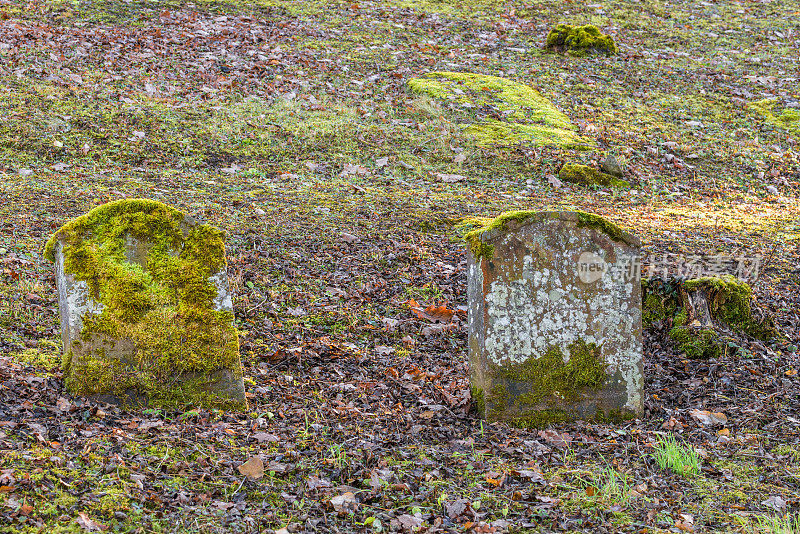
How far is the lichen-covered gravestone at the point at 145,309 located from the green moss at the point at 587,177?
623 cm

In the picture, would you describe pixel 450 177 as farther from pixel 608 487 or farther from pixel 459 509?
pixel 459 509

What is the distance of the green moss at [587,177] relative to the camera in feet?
31.3

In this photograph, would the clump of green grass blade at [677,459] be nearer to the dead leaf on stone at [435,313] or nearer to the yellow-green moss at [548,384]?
the yellow-green moss at [548,384]

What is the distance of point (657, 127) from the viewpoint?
11.2m

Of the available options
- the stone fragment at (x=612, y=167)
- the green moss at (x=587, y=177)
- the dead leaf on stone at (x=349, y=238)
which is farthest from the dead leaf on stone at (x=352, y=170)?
the stone fragment at (x=612, y=167)

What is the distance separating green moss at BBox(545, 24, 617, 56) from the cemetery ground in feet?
1.27

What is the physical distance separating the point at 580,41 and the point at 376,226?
27.3 ft

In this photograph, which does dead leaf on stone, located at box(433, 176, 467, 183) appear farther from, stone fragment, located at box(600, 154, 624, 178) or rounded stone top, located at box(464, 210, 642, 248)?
rounded stone top, located at box(464, 210, 642, 248)

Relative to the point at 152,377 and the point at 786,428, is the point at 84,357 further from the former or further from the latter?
the point at 786,428

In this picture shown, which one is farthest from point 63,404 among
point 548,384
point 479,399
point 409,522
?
point 548,384

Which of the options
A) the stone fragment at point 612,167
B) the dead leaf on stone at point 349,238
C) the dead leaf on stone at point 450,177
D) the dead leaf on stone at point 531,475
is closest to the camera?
the dead leaf on stone at point 531,475

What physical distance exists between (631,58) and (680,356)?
32.2ft

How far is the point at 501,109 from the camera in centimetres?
1130

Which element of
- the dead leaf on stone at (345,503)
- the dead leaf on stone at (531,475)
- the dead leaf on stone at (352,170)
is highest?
the dead leaf on stone at (352,170)
